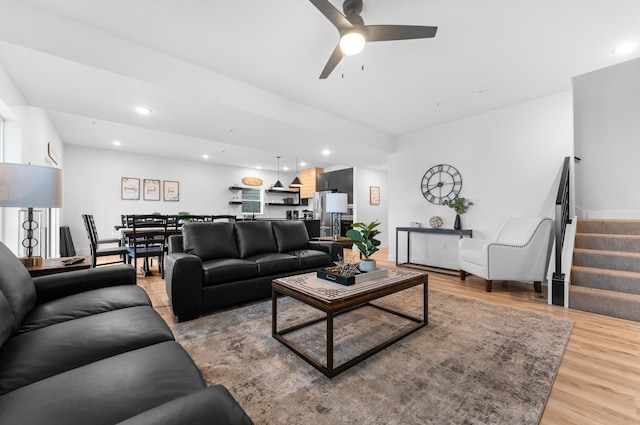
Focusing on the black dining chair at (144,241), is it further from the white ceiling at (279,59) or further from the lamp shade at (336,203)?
the lamp shade at (336,203)

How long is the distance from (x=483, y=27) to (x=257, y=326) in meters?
3.40

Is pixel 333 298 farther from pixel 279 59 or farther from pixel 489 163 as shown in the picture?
pixel 489 163

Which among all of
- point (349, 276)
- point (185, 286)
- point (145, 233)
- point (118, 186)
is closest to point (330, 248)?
point (349, 276)

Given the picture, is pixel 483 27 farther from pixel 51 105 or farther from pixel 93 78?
pixel 51 105

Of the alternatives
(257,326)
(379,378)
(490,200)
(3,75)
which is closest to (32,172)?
(3,75)

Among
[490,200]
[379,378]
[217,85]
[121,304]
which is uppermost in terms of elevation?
[217,85]

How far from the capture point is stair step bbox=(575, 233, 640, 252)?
3.18 m

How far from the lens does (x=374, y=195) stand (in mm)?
8203

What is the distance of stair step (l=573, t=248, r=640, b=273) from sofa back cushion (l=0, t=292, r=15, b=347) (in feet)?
16.2

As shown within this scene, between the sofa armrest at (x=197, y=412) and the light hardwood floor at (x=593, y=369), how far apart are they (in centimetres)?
162

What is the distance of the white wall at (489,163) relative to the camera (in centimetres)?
380

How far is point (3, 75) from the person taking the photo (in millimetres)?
2535

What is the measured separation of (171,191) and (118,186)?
1201 millimetres

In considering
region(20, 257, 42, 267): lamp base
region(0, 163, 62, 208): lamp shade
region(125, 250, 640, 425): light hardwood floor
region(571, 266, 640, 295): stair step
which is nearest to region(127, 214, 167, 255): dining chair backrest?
region(125, 250, 640, 425): light hardwood floor
